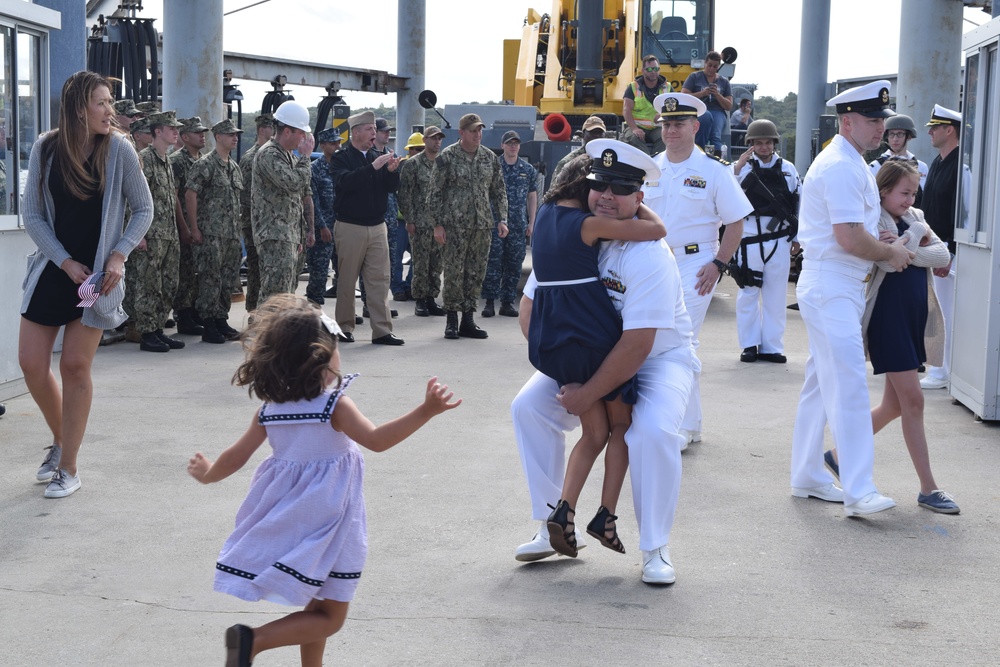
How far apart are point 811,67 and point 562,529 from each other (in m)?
27.8

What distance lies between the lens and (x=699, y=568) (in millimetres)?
4926

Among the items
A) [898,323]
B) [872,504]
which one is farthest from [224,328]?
[872,504]

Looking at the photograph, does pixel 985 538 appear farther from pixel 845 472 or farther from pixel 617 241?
pixel 617 241

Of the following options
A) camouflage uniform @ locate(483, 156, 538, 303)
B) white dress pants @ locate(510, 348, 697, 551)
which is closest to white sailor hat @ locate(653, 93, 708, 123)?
white dress pants @ locate(510, 348, 697, 551)

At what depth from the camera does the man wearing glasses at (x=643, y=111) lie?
13.6 m

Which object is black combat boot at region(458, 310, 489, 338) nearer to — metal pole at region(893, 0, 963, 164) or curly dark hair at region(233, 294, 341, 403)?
curly dark hair at region(233, 294, 341, 403)

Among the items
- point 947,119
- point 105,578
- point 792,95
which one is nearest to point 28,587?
point 105,578

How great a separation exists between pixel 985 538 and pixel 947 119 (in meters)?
4.56

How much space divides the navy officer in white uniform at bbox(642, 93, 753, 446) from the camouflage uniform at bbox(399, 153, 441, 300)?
19.9ft

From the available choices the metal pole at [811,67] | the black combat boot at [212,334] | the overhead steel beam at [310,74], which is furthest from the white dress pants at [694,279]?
the metal pole at [811,67]

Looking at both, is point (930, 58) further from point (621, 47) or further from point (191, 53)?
point (191, 53)

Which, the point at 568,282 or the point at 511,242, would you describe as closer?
the point at 568,282

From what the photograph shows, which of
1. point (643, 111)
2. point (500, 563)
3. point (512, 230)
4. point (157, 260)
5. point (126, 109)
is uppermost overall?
point (643, 111)

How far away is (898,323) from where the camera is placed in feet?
Result: 18.9
